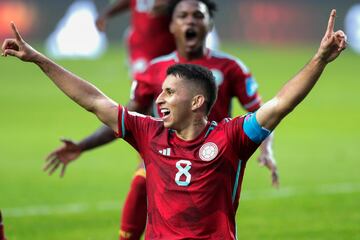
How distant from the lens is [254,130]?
20.4 feet

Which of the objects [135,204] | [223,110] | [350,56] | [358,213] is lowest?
[350,56]

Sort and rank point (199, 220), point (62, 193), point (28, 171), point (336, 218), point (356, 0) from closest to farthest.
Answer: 1. point (199, 220)
2. point (336, 218)
3. point (62, 193)
4. point (28, 171)
5. point (356, 0)

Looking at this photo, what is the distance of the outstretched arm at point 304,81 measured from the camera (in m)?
5.78

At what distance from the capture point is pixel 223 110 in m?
8.22

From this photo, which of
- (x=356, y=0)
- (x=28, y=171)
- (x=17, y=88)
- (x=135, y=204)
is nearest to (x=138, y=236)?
(x=135, y=204)

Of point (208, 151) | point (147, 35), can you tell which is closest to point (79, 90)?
point (208, 151)

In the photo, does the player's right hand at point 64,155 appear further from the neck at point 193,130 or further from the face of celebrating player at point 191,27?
the neck at point 193,130

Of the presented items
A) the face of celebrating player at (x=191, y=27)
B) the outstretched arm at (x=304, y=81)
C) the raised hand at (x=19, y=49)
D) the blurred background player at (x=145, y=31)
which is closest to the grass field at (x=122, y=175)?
the blurred background player at (x=145, y=31)

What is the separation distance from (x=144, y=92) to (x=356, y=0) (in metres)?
27.1

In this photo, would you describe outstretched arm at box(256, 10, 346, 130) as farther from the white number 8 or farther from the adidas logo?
the adidas logo

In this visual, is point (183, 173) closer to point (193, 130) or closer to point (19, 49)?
point (193, 130)

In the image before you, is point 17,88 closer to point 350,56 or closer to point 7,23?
point 7,23

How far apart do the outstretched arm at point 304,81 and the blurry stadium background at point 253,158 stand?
11.2 feet

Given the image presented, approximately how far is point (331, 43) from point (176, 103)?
44.7 inches
